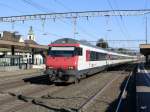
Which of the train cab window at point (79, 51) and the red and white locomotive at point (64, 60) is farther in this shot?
the train cab window at point (79, 51)

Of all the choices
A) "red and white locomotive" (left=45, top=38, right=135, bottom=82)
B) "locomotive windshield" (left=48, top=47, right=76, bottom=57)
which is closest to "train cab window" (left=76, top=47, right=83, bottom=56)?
"red and white locomotive" (left=45, top=38, right=135, bottom=82)

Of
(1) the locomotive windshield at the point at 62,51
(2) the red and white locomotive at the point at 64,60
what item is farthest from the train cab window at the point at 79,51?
(1) the locomotive windshield at the point at 62,51

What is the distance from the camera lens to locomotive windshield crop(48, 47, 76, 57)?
84.5ft

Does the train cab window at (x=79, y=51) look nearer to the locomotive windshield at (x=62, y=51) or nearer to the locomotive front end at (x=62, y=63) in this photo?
the locomotive front end at (x=62, y=63)

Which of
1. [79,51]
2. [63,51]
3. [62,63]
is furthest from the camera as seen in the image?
[79,51]

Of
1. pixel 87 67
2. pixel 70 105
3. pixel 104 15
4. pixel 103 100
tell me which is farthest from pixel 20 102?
pixel 104 15

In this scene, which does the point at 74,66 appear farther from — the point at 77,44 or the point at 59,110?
the point at 59,110

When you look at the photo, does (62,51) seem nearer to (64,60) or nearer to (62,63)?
(64,60)

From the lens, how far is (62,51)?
26.0m

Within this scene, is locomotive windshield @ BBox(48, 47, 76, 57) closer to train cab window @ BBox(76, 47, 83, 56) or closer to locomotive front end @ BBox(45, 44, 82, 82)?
locomotive front end @ BBox(45, 44, 82, 82)

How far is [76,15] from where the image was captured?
1679 inches

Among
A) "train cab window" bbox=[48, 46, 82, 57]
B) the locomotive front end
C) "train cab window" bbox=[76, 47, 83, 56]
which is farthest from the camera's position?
"train cab window" bbox=[76, 47, 83, 56]

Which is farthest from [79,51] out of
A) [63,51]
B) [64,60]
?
[64,60]

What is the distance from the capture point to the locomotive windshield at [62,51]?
84.5 feet
